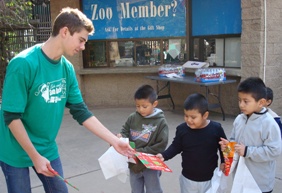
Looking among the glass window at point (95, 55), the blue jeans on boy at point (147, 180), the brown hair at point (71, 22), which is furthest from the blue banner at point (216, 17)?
the brown hair at point (71, 22)

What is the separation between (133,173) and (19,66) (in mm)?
1405

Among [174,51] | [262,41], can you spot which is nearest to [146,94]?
[262,41]

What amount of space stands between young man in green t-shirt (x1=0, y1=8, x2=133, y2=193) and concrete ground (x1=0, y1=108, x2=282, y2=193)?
1399 mm

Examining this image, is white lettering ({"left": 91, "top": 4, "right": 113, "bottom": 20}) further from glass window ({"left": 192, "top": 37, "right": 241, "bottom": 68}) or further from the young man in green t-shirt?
the young man in green t-shirt

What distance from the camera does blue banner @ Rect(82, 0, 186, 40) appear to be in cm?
714

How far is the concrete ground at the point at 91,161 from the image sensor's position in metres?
3.58

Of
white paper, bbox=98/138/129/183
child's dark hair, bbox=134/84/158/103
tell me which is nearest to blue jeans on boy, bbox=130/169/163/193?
white paper, bbox=98/138/129/183

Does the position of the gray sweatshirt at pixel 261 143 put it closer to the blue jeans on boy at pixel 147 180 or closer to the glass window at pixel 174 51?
the blue jeans on boy at pixel 147 180

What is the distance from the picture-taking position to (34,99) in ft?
6.70

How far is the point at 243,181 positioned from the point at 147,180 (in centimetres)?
87

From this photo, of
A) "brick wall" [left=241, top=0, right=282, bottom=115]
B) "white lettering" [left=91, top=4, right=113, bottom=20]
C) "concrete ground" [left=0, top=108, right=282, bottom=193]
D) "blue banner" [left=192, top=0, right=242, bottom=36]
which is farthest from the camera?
"white lettering" [left=91, top=4, right=113, bottom=20]

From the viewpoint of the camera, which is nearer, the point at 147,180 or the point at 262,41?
the point at 147,180

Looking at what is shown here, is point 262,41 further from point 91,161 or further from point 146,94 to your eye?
point 146,94

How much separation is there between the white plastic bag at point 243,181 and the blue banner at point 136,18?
5193mm
